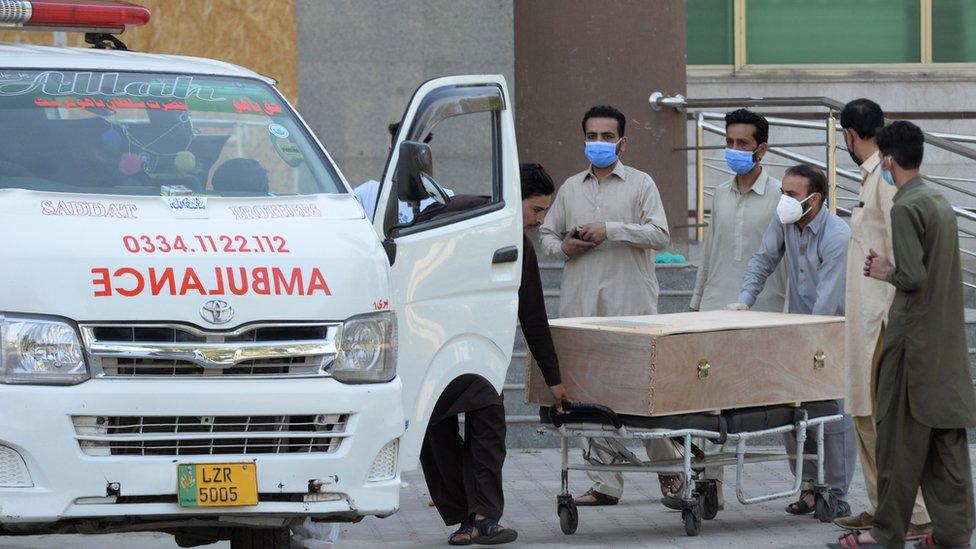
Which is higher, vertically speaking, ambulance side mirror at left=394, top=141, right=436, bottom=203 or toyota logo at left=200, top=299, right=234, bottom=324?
ambulance side mirror at left=394, top=141, right=436, bottom=203

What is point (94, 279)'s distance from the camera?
566 cm

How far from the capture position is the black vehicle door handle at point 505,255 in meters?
7.46

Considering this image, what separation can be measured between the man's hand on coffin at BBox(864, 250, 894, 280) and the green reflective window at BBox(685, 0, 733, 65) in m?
10.0

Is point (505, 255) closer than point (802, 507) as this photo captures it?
Yes

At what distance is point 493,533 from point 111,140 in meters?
2.53

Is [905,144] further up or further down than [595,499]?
further up

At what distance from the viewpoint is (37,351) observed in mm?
5562

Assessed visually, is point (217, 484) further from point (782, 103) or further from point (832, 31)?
point (832, 31)

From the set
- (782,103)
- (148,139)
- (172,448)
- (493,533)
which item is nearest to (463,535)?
(493,533)

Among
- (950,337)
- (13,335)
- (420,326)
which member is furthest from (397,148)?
(950,337)

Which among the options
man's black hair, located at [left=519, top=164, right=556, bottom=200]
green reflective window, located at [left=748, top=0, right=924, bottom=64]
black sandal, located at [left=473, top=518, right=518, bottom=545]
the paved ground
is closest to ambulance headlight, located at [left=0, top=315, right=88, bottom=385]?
the paved ground

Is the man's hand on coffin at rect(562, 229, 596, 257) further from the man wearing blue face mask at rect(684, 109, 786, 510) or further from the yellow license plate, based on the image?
the yellow license plate

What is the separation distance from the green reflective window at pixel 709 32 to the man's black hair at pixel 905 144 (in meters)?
9.86

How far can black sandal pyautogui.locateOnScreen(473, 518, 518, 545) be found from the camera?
7.67 metres
